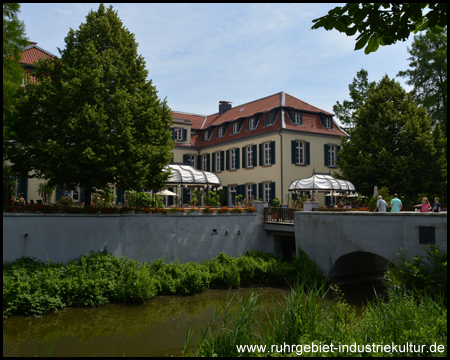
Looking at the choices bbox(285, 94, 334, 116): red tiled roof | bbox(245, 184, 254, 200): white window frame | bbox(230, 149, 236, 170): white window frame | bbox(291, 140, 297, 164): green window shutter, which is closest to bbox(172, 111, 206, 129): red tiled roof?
bbox(230, 149, 236, 170): white window frame

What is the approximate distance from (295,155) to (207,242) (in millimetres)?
10879

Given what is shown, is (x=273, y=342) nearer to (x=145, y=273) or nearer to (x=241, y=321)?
(x=241, y=321)

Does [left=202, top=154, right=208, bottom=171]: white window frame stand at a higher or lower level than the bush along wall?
higher

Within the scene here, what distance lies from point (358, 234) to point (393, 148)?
11.1 metres

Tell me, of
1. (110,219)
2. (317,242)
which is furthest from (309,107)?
(110,219)

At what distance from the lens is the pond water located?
31.7 ft

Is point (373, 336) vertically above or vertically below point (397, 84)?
below

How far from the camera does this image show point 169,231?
17734mm

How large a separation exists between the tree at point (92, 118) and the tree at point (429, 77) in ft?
64.9

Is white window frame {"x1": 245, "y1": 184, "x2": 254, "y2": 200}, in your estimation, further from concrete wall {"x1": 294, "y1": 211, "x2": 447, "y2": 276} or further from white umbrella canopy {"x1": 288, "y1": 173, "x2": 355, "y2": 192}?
concrete wall {"x1": 294, "y1": 211, "x2": 447, "y2": 276}

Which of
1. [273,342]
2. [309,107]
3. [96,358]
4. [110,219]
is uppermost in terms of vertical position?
[309,107]

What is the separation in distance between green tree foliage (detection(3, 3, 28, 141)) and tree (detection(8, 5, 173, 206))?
66 centimetres

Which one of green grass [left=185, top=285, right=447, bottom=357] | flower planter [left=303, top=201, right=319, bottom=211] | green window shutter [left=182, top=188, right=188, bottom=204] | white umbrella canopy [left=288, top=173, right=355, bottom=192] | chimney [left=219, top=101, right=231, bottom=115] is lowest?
green grass [left=185, top=285, right=447, bottom=357]

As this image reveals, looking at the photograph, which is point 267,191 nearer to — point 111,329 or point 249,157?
point 249,157
